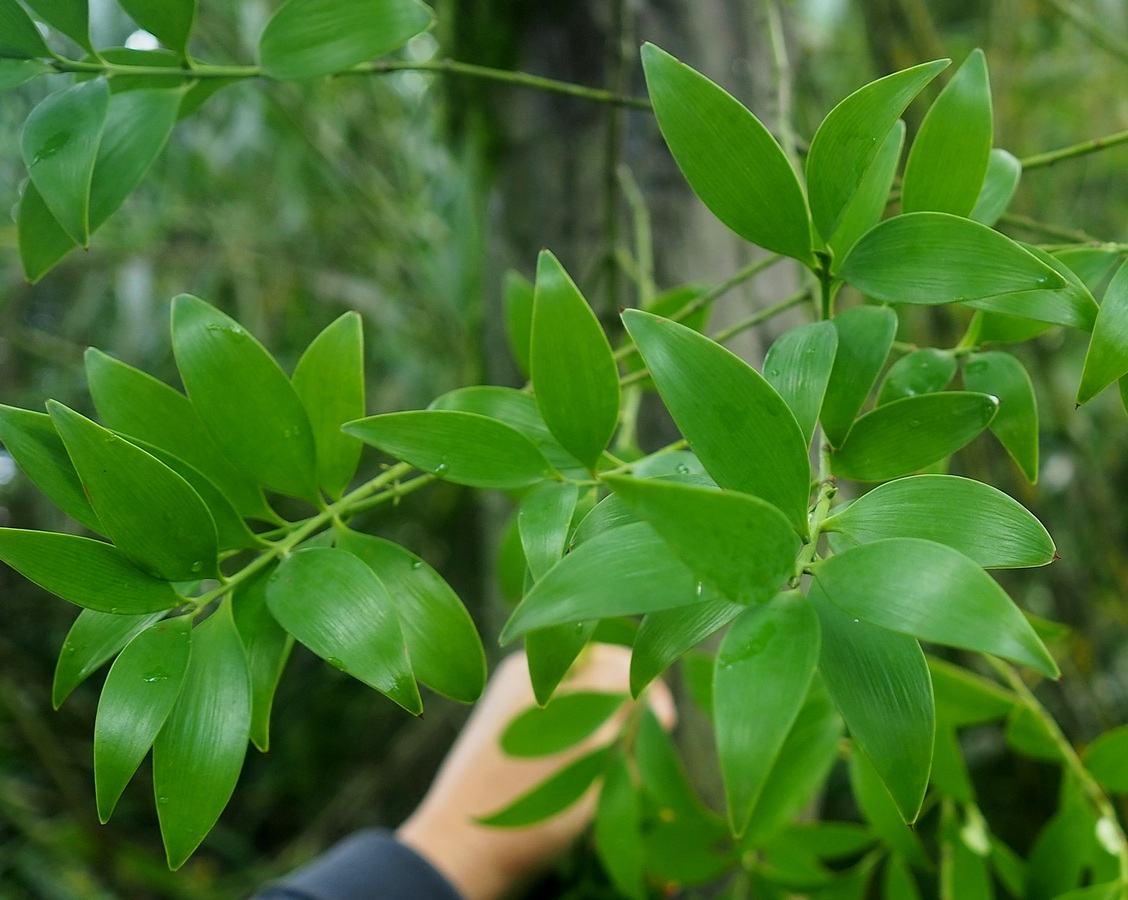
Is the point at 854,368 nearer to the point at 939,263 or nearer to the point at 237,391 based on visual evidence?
the point at 939,263

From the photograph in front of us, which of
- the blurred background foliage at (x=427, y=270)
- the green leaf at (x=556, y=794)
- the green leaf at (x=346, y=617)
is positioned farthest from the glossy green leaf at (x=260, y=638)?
the blurred background foliage at (x=427, y=270)

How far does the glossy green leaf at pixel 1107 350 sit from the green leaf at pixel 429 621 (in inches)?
6.2

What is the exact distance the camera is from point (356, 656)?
187mm

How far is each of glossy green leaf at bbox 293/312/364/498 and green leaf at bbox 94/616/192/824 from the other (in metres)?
0.07

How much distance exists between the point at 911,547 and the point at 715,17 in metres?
0.52

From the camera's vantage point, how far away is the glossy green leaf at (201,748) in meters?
0.18

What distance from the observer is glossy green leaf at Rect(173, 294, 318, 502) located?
22 cm

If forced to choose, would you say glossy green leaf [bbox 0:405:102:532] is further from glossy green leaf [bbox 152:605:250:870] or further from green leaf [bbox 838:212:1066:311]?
green leaf [bbox 838:212:1066:311]

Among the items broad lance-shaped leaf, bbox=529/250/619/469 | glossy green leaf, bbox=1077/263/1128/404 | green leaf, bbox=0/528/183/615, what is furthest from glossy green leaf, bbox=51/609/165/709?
glossy green leaf, bbox=1077/263/1128/404

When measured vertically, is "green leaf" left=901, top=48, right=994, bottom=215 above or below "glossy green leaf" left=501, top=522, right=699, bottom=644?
above

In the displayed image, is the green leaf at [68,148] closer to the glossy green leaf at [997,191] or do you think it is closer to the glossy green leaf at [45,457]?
the glossy green leaf at [45,457]

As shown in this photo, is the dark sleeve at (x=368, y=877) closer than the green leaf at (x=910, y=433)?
No

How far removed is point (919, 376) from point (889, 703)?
11cm

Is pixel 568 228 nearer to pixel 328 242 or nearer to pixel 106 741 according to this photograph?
pixel 106 741
